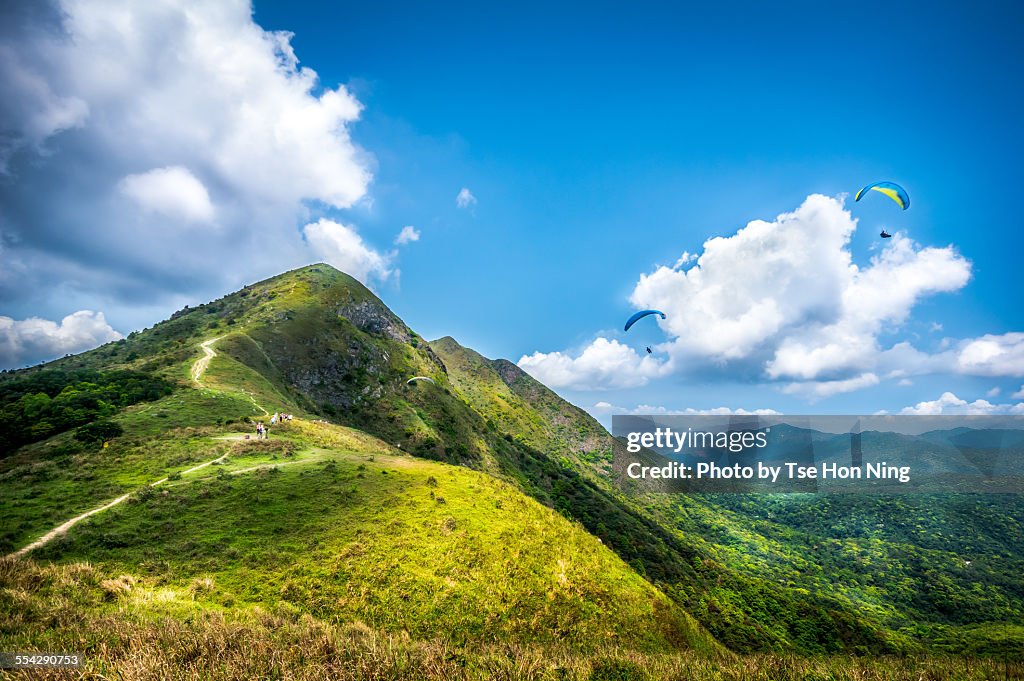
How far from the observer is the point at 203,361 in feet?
194

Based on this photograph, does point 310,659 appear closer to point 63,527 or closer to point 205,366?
point 63,527

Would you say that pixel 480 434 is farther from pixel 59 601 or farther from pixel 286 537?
pixel 59 601

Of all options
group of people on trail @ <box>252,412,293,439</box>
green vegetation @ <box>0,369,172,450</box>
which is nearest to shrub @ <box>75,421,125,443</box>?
green vegetation @ <box>0,369,172,450</box>

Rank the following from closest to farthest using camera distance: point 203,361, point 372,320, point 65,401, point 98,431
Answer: point 98,431
point 65,401
point 203,361
point 372,320

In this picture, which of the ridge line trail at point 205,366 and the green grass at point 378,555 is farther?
the ridge line trail at point 205,366

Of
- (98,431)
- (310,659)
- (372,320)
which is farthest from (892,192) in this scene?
(372,320)

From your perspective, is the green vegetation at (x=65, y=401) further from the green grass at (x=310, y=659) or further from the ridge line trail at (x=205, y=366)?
the green grass at (x=310, y=659)

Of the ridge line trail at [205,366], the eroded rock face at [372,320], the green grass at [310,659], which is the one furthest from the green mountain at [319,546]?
the eroded rock face at [372,320]

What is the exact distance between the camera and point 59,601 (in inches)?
447

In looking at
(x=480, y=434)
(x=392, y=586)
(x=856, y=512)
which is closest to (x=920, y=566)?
(x=856, y=512)

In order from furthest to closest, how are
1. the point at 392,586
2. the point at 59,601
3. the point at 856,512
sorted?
the point at 856,512 → the point at 392,586 → the point at 59,601

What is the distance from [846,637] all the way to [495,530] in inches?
3154

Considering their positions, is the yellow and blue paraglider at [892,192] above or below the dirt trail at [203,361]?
above

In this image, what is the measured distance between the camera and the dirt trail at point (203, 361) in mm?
51431
